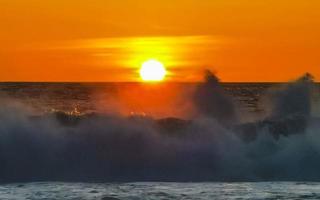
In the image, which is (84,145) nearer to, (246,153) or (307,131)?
(246,153)

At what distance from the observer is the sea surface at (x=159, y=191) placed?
18.5 m

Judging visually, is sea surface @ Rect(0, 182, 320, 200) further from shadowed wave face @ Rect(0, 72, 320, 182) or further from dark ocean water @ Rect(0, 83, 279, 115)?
dark ocean water @ Rect(0, 83, 279, 115)

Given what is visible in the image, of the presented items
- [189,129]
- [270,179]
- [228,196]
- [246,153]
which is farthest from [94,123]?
[228,196]

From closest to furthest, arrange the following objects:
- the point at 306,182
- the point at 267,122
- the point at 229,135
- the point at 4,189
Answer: the point at 4,189, the point at 306,182, the point at 229,135, the point at 267,122

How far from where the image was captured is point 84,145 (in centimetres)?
2622

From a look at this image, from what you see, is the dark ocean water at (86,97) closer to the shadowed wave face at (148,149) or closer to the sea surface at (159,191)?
the shadowed wave face at (148,149)

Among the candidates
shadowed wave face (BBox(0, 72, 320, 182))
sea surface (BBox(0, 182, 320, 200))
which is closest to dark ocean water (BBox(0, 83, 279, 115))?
shadowed wave face (BBox(0, 72, 320, 182))

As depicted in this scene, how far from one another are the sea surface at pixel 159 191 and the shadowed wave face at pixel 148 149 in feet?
6.06

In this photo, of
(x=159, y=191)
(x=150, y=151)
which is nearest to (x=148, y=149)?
(x=150, y=151)

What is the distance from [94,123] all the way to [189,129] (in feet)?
11.3

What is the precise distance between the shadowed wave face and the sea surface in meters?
1.85

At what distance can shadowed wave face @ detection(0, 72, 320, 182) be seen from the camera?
78.3 feet

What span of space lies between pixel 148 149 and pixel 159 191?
660 cm

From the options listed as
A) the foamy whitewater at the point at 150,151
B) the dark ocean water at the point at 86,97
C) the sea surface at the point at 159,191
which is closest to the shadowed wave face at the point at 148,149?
the foamy whitewater at the point at 150,151
